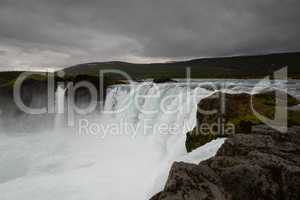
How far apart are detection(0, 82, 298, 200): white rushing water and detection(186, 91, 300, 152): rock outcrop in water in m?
1.35

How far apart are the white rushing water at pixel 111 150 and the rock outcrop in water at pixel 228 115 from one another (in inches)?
53.3

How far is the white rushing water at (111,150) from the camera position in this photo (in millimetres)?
10211

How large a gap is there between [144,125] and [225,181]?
54.4ft

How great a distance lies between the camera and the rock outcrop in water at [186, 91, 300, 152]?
10266 mm

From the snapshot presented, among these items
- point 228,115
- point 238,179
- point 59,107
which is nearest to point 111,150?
point 228,115

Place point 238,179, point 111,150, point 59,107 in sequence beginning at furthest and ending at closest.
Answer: point 59,107 < point 111,150 < point 238,179

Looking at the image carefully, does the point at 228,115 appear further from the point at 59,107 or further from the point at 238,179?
the point at 59,107

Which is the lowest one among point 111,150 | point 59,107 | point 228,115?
point 111,150

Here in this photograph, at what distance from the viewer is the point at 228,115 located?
38.0 ft

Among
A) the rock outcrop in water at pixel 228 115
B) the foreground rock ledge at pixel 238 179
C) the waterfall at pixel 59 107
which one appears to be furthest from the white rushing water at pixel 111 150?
the foreground rock ledge at pixel 238 179

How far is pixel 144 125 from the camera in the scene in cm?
2159

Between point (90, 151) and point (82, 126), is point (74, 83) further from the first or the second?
point (90, 151)

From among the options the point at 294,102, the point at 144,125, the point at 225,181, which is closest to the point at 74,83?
the point at 144,125

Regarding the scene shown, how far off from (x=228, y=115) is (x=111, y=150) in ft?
41.1
